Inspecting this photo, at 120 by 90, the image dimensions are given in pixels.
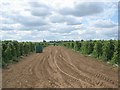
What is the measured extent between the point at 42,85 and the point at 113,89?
374 centimetres

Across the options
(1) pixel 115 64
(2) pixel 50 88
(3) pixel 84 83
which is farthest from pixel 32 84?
(1) pixel 115 64

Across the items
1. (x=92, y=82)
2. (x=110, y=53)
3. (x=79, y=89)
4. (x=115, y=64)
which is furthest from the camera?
(x=110, y=53)

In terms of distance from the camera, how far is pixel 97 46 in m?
32.0

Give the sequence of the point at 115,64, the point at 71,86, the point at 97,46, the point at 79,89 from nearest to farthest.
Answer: the point at 79,89, the point at 71,86, the point at 115,64, the point at 97,46

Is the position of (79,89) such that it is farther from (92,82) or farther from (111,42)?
(111,42)

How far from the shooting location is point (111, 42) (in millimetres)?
27703

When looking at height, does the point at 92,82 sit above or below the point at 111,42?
below

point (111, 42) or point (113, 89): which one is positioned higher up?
point (111, 42)

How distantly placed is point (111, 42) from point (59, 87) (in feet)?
54.4

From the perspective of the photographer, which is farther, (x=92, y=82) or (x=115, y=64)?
(x=115, y=64)

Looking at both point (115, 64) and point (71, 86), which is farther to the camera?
point (115, 64)

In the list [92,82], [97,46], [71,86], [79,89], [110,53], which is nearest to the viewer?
[79,89]

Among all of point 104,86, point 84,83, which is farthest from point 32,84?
point 104,86

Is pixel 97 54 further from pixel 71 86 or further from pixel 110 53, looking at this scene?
pixel 71 86
